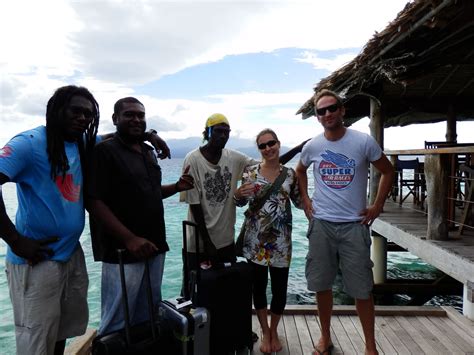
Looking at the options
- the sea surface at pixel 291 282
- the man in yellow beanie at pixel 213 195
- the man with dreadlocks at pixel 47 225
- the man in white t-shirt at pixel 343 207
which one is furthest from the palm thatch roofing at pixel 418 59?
the sea surface at pixel 291 282

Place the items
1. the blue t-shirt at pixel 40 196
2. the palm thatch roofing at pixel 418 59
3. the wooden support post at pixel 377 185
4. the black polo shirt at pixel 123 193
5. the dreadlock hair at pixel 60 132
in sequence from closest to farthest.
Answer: the blue t-shirt at pixel 40 196 → the dreadlock hair at pixel 60 132 → the black polo shirt at pixel 123 193 → the palm thatch roofing at pixel 418 59 → the wooden support post at pixel 377 185

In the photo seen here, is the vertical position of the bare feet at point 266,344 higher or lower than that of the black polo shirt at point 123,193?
lower

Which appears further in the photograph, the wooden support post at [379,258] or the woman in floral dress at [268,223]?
the wooden support post at [379,258]

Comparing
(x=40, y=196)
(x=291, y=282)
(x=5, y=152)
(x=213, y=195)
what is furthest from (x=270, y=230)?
(x=291, y=282)

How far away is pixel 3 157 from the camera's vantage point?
2111 millimetres

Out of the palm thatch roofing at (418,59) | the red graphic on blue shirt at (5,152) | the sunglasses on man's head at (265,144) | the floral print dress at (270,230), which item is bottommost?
the floral print dress at (270,230)

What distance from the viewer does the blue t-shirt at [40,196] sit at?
222cm

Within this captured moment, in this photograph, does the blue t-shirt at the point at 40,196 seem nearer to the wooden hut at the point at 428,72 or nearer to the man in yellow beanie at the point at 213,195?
the man in yellow beanie at the point at 213,195

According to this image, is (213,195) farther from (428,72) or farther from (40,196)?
(428,72)

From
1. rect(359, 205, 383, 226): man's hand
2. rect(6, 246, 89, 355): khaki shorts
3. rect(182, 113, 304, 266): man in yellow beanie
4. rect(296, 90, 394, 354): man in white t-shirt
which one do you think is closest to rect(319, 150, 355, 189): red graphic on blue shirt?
rect(296, 90, 394, 354): man in white t-shirt

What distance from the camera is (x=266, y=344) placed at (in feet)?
11.1

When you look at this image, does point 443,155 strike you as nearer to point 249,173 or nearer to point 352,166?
point 352,166

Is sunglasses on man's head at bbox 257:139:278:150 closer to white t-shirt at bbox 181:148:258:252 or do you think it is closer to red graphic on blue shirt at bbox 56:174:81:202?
white t-shirt at bbox 181:148:258:252

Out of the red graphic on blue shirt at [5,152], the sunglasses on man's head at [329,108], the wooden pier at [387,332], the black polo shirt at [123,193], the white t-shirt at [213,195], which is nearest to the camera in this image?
the red graphic on blue shirt at [5,152]
